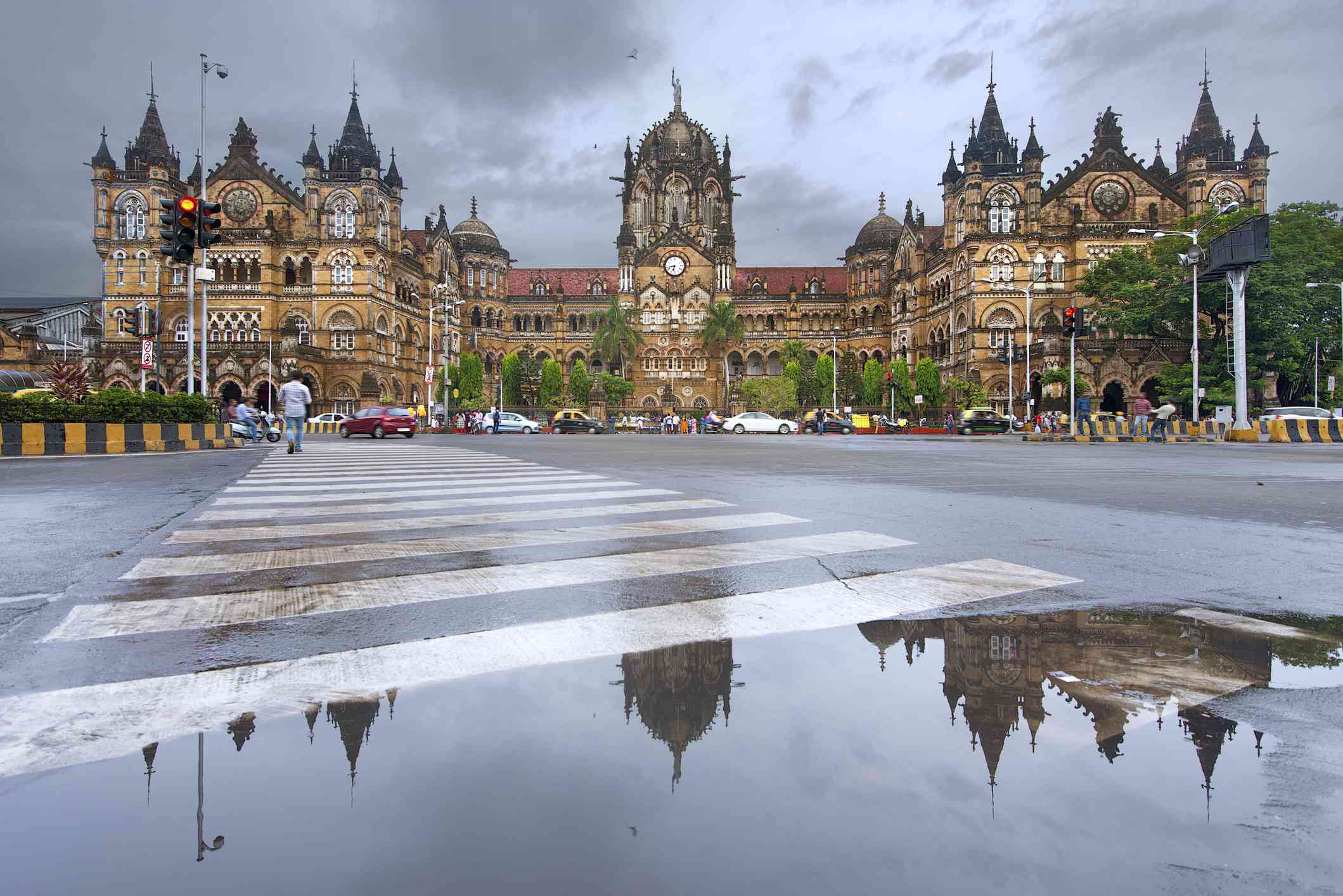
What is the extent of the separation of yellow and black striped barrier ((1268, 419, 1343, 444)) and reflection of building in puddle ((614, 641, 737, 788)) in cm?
3257

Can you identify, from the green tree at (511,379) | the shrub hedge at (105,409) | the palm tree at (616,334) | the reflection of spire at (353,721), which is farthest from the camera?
the green tree at (511,379)

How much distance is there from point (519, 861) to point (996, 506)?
6.98 m

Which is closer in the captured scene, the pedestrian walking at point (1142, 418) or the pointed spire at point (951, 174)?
the pedestrian walking at point (1142, 418)

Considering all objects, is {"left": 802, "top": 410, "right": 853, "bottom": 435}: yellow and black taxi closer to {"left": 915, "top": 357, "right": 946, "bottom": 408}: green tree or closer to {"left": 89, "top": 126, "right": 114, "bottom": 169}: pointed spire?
{"left": 915, "top": 357, "right": 946, "bottom": 408}: green tree

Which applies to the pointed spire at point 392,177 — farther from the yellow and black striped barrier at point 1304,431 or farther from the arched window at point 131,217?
the yellow and black striped barrier at point 1304,431

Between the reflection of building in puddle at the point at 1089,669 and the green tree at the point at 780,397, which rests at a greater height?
the green tree at the point at 780,397

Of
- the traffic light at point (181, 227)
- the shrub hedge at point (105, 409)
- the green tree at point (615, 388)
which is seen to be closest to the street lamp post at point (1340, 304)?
the traffic light at point (181, 227)

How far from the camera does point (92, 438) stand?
17375 mm

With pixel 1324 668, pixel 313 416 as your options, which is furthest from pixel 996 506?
pixel 313 416

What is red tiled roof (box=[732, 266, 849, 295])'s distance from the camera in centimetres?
8512

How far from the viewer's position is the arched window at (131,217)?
58156 millimetres

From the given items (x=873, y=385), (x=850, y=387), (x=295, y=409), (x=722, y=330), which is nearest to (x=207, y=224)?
(x=295, y=409)

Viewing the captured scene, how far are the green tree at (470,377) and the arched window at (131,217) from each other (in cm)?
2491

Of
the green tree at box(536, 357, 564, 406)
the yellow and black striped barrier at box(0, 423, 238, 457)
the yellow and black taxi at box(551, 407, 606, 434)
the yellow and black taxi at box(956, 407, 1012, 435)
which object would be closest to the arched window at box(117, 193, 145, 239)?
the green tree at box(536, 357, 564, 406)
